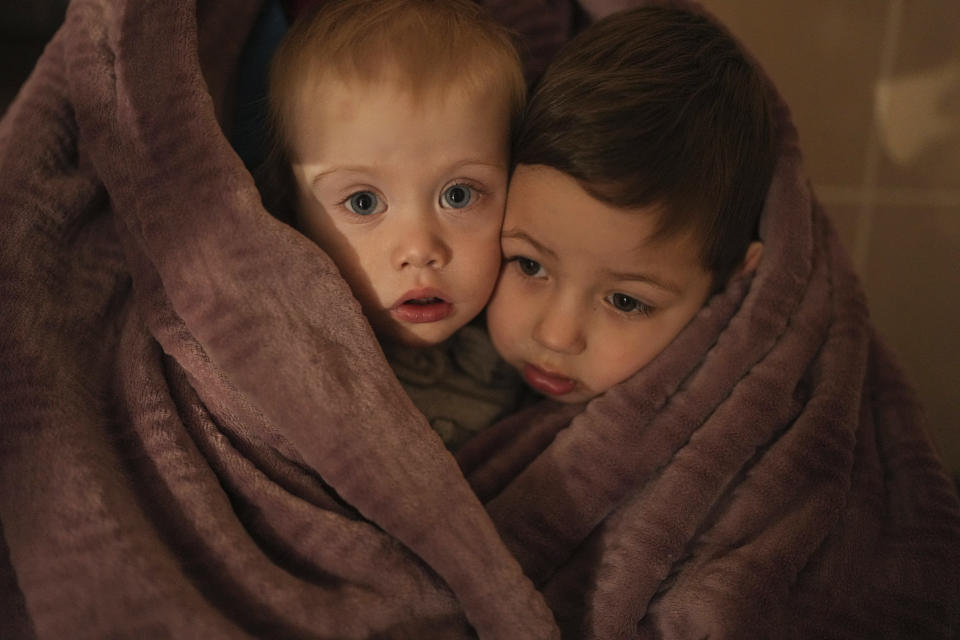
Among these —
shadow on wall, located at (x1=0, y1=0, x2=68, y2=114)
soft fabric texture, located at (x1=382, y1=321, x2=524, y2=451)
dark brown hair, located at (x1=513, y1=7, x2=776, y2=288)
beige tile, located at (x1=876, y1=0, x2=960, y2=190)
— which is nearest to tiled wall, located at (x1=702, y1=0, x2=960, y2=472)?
beige tile, located at (x1=876, y1=0, x2=960, y2=190)

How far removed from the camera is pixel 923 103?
1.28 metres

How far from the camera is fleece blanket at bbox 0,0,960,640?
2.04 feet

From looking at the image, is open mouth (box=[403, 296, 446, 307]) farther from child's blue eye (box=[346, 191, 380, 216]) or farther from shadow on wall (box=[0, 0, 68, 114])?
shadow on wall (box=[0, 0, 68, 114])

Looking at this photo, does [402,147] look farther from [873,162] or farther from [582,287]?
[873,162]

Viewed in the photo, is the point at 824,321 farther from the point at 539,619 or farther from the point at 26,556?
the point at 26,556

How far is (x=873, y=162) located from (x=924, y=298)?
0.24 m

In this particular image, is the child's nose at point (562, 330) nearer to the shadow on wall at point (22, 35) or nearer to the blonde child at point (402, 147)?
the blonde child at point (402, 147)

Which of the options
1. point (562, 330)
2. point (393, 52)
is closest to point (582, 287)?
point (562, 330)

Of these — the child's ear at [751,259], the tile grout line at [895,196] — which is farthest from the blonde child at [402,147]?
the tile grout line at [895,196]

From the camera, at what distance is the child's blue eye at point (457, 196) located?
0.78 meters

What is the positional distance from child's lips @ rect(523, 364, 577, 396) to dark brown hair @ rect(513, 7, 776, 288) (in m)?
0.18

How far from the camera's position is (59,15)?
918mm

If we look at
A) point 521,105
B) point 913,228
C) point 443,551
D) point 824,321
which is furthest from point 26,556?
point 913,228

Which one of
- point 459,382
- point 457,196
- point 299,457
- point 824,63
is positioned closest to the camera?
point 299,457
